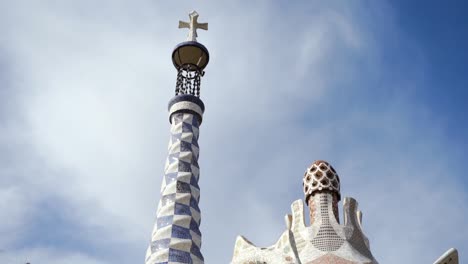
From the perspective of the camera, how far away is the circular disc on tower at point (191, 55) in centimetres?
1300

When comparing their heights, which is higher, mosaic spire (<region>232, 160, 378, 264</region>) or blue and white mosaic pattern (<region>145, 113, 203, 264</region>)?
blue and white mosaic pattern (<region>145, 113, 203, 264</region>)

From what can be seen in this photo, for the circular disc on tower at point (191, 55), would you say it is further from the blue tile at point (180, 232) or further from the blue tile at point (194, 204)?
the blue tile at point (180, 232)

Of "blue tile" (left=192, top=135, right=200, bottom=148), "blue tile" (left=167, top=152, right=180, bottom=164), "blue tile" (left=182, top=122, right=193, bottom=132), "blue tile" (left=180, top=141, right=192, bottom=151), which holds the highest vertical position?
"blue tile" (left=182, top=122, right=193, bottom=132)

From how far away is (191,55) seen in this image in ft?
43.2

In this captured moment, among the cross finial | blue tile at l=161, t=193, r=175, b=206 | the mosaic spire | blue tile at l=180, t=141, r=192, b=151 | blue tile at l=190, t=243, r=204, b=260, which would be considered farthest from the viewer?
the cross finial

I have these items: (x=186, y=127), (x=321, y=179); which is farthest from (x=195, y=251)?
(x=321, y=179)

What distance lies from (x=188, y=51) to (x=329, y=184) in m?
5.62

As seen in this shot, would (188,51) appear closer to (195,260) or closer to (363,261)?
(195,260)

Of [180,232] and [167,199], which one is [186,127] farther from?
[180,232]

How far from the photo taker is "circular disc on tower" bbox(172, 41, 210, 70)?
42.7 feet

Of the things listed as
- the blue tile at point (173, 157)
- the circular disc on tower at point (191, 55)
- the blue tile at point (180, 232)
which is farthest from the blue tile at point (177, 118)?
the blue tile at point (180, 232)

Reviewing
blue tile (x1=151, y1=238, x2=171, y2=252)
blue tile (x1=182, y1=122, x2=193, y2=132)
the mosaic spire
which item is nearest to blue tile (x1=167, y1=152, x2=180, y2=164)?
blue tile (x1=182, y1=122, x2=193, y2=132)

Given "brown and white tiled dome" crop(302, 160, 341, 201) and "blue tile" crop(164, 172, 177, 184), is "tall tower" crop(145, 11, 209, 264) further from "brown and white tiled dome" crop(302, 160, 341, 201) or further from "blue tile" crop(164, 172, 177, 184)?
"brown and white tiled dome" crop(302, 160, 341, 201)

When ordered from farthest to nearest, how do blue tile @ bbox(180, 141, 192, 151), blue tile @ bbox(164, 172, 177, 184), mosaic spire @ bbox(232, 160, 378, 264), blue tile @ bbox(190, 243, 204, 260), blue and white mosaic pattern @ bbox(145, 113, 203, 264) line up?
blue tile @ bbox(180, 141, 192, 151)
blue tile @ bbox(164, 172, 177, 184)
blue tile @ bbox(190, 243, 204, 260)
blue and white mosaic pattern @ bbox(145, 113, 203, 264)
mosaic spire @ bbox(232, 160, 378, 264)
